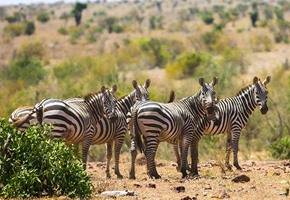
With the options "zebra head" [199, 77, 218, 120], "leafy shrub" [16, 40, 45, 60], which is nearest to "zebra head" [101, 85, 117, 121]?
"zebra head" [199, 77, 218, 120]

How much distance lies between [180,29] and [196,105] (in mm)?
57787

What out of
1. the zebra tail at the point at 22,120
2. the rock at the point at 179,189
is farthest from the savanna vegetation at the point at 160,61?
the zebra tail at the point at 22,120

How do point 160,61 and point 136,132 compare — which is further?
point 160,61

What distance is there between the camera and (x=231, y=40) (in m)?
55.2

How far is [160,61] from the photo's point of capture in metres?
44.0

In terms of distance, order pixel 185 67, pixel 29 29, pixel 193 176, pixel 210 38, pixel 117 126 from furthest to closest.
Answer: pixel 29 29
pixel 210 38
pixel 185 67
pixel 117 126
pixel 193 176

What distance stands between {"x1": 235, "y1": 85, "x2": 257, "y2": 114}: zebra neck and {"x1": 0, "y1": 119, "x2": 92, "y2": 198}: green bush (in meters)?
6.45

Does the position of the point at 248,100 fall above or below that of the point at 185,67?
below

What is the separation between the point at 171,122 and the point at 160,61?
1213 inches

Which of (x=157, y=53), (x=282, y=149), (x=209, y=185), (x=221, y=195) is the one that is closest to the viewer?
(x=221, y=195)

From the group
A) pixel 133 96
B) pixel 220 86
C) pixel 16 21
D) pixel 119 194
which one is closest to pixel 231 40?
pixel 220 86

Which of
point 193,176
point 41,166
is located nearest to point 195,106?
point 193,176

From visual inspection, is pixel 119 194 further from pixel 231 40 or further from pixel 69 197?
pixel 231 40

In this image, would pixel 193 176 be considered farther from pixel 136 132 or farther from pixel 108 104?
pixel 108 104
